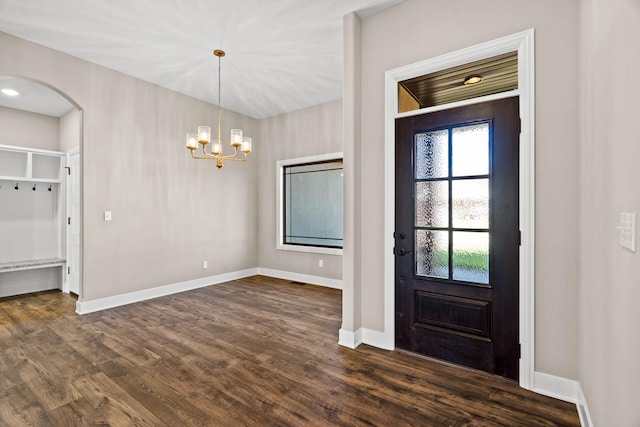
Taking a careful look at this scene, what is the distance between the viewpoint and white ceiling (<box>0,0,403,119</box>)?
9.31ft

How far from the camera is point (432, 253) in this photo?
263 cm

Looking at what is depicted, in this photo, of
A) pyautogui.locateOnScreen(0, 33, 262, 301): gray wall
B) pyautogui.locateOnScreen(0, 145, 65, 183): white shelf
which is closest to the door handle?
pyautogui.locateOnScreen(0, 33, 262, 301): gray wall

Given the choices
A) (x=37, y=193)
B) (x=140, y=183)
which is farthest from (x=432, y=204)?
(x=37, y=193)

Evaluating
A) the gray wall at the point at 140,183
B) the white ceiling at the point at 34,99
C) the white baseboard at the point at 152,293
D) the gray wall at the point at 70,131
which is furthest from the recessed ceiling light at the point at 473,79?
the gray wall at the point at 70,131

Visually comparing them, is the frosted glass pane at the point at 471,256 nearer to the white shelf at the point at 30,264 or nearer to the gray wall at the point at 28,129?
the white shelf at the point at 30,264

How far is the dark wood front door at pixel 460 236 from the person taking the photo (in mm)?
2273

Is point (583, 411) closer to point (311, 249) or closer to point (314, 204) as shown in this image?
point (311, 249)

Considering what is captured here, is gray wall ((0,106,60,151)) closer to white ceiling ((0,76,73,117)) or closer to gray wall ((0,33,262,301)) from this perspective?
white ceiling ((0,76,73,117))

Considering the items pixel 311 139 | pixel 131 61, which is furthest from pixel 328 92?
pixel 131 61

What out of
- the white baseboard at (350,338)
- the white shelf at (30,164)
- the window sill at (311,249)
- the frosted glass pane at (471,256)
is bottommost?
the white baseboard at (350,338)

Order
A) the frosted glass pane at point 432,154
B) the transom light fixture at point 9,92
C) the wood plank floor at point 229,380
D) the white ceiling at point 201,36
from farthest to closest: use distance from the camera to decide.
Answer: the transom light fixture at point 9,92 → the white ceiling at point 201,36 → the frosted glass pane at point 432,154 → the wood plank floor at point 229,380

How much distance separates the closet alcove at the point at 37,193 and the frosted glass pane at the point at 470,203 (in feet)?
17.5

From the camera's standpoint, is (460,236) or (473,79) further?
(473,79)

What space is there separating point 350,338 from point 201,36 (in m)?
3.48
